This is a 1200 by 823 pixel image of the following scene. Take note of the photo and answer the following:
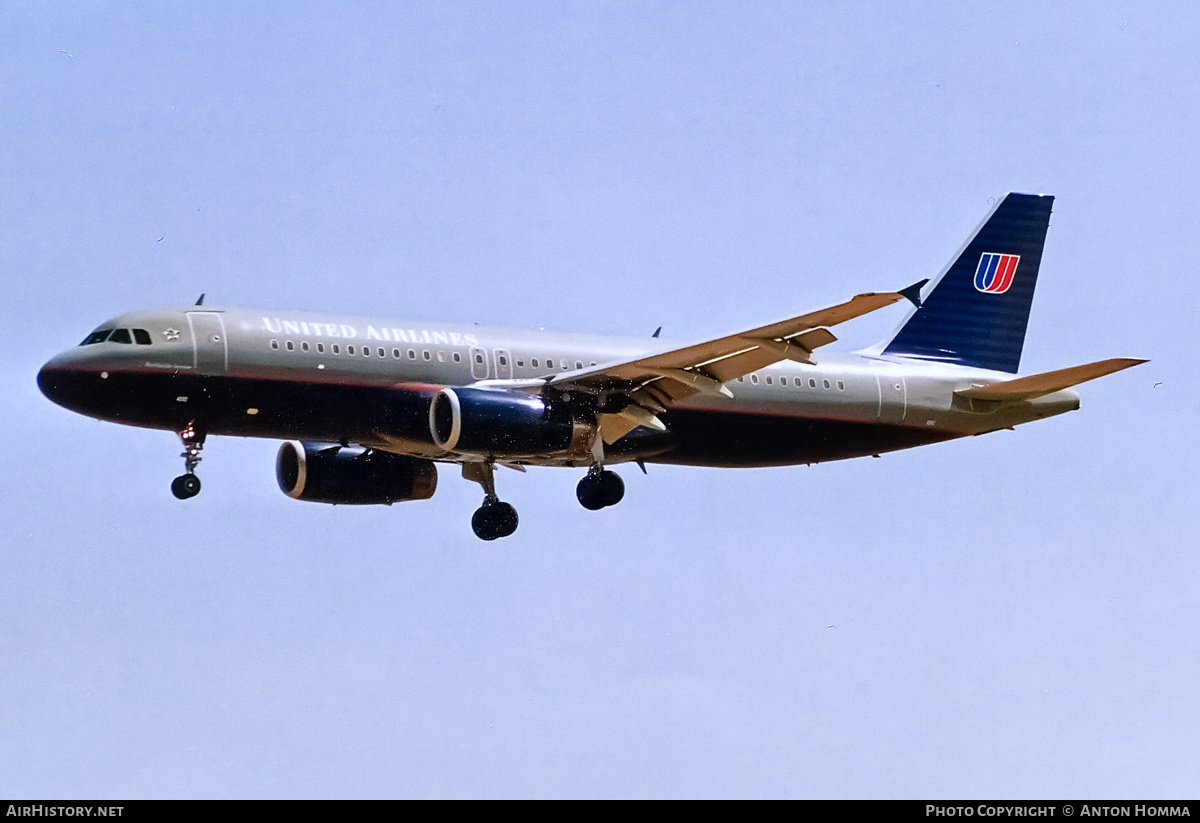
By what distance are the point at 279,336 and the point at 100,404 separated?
3.77 meters

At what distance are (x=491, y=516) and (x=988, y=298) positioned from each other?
14470 mm

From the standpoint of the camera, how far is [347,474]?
1694 inches

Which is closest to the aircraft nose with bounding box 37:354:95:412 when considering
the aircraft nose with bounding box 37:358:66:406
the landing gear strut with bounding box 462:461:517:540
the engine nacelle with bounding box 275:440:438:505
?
the aircraft nose with bounding box 37:358:66:406

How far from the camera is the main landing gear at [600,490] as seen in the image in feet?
133

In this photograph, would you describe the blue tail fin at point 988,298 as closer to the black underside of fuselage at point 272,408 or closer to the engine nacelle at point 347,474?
the black underside of fuselage at point 272,408

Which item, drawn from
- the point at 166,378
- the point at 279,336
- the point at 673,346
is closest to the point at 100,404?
the point at 166,378

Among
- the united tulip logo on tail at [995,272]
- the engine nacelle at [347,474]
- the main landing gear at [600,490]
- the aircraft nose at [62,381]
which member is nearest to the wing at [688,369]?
the main landing gear at [600,490]

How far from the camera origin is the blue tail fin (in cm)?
4669

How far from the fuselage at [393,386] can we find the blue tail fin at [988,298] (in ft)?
8.42

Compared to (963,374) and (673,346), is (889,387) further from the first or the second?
(673,346)

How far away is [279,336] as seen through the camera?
124 ft

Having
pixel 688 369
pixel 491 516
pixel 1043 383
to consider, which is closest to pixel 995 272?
pixel 1043 383

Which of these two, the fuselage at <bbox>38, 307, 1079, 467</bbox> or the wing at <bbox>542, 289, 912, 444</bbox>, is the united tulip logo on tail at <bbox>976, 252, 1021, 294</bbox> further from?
the wing at <bbox>542, 289, 912, 444</bbox>
